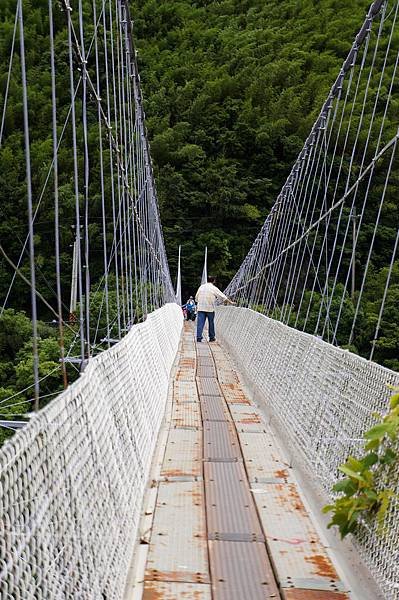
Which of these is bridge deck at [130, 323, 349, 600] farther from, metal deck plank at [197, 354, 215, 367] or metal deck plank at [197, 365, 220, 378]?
metal deck plank at [197, 354, 215, 367]

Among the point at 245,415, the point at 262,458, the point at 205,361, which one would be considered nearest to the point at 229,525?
the point at 262,458

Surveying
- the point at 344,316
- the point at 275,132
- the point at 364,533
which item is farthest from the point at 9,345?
the point at 275,132

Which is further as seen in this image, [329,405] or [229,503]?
[329,405]

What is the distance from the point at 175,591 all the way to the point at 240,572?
208 millimetres

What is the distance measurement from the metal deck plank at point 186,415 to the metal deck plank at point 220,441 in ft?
0.23

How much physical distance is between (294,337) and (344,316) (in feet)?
53.9

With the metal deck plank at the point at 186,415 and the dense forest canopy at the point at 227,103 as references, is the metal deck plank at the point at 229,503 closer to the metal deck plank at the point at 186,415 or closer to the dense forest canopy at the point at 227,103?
the metal deck plank at the point at 186,415

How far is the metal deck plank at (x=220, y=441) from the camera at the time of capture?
3377mm

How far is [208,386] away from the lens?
585 centimetres

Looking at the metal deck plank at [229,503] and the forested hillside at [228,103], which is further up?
the forested hillside at [228,103]

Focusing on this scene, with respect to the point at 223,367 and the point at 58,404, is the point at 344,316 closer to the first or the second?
the point at 223,367

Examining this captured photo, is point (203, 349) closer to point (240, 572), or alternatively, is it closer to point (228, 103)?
point (240, 572)

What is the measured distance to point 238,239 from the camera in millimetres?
46625

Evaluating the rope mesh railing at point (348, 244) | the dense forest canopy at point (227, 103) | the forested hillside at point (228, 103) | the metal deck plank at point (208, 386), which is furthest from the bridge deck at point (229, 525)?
the forested hillside at point (228, 103)
